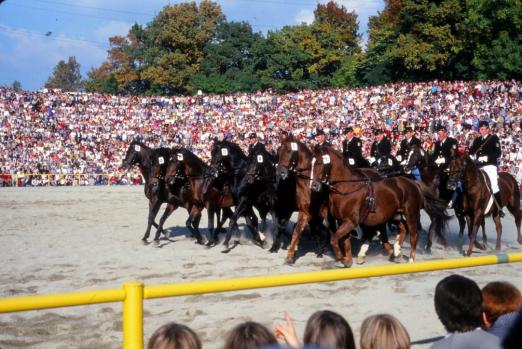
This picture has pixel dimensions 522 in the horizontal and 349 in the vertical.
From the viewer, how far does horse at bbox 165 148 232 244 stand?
13.5 m

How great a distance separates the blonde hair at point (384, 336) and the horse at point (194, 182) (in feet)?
33.7

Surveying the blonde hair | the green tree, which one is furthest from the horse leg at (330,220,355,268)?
the green tree

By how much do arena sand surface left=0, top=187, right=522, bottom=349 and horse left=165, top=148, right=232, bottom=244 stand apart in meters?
0.78

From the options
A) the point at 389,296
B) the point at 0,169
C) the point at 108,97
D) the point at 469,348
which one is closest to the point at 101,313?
the point at 389,296

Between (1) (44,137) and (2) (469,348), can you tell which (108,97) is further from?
(2) (469,348)

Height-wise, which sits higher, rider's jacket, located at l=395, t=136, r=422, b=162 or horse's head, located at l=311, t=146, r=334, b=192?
rider's jacket, located at l=395, t=136, r=422, b=162

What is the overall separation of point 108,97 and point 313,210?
135 ft

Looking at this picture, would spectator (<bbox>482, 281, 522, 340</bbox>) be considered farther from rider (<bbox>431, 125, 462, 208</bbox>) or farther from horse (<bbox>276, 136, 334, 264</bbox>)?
rider (<bbox>431, 125, 462, 208</bbox>)

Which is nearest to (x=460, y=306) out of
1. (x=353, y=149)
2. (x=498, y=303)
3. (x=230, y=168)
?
(x=498, y=303)

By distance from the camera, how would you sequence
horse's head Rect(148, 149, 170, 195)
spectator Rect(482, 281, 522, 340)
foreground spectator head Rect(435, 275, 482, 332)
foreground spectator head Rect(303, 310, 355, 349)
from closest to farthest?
foreground spectator head Rect(303, 310, 355, 349), foreground spectator head Rect(435, 275, 482, 332), spectator Rect(482, 281, 522, 340), horse's head Rect(148, 149, 170, 195)

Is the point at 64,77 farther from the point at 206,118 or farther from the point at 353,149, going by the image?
the point at 353,149

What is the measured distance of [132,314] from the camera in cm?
354

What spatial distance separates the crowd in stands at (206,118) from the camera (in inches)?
1331

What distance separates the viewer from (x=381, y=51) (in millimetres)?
58469
